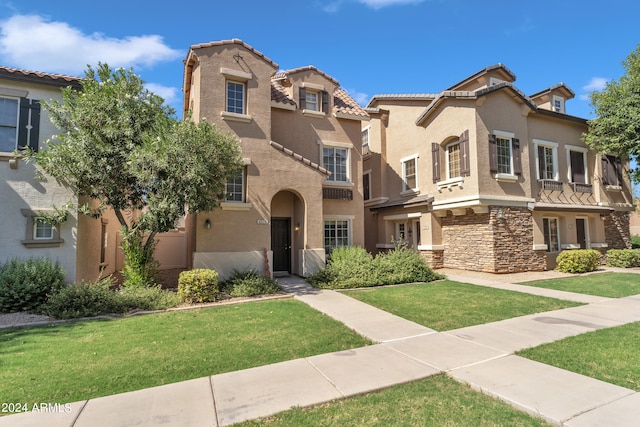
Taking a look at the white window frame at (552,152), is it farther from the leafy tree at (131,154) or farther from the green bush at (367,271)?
the leafy tree at (131,154)

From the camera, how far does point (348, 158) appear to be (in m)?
16.4

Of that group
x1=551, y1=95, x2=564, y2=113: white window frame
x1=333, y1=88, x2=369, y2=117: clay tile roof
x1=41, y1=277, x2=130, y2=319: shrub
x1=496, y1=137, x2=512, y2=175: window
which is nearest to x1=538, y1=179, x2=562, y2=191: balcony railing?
x1=496, y1=137, x2=512, y2=175: window

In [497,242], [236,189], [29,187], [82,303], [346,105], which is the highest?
[346,105]

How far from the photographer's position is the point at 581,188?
707 inches

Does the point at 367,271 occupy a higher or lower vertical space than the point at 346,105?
lower

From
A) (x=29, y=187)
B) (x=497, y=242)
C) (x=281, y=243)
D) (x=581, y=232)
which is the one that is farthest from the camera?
(x=581, y=232)

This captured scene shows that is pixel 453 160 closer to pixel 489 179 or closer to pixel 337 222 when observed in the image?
pixel 489 179

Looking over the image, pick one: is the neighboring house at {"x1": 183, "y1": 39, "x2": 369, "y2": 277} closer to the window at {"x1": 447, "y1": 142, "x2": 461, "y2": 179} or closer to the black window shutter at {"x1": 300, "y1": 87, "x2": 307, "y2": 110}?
the black window shutter at {"x1": 300, "y1": 87, "x2": 307, "y2": 110}

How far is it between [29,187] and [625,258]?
84.6 ft

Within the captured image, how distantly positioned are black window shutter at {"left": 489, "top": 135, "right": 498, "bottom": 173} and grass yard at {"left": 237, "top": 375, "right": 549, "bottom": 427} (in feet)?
42.2

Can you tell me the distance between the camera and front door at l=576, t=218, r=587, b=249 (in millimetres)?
18203

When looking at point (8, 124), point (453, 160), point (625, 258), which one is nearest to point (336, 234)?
point (453, 160)

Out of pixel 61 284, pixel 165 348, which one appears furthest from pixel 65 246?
pixel 165 348

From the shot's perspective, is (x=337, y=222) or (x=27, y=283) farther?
(x=337, y=222)
